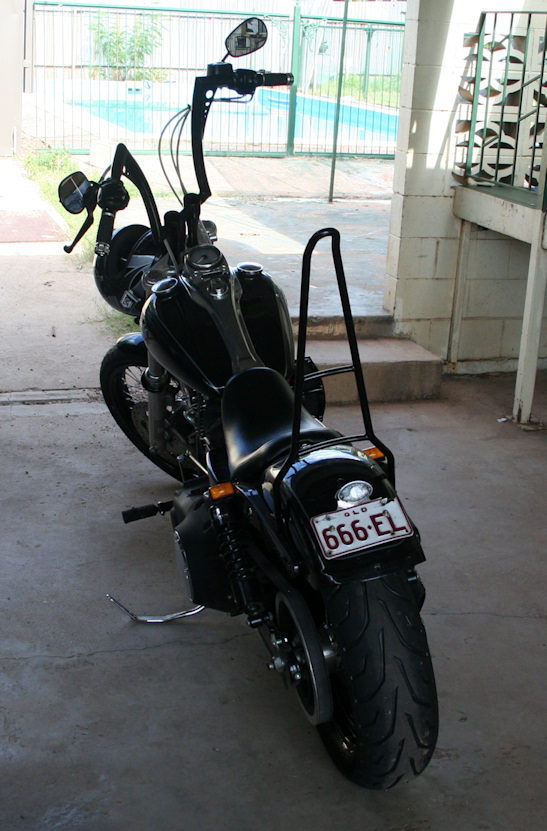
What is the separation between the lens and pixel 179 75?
14.5m

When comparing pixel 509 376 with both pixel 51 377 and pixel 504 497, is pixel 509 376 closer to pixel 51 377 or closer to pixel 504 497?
pixel 504 497

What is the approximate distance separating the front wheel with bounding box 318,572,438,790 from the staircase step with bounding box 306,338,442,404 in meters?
2.86

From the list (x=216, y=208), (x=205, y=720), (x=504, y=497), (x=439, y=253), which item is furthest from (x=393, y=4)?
(x=205, y=720)

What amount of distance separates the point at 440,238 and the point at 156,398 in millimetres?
2615

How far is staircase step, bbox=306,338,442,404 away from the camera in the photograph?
4.96 meters

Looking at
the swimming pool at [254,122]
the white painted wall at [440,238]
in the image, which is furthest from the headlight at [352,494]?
the swimming pool at [254,122]

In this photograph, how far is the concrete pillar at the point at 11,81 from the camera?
475 inches

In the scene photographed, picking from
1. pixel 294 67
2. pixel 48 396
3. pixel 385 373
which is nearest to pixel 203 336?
pixel 48 396

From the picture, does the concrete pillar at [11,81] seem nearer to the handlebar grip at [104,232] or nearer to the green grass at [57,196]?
the green grass at [57,196]

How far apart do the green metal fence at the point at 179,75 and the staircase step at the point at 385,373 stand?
8.35 meters

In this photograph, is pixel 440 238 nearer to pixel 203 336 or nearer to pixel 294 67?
pixel 203 336

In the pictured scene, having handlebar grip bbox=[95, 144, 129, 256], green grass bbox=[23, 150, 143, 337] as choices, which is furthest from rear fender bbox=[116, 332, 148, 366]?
green grass bbox=[23, 150, 143, 337]

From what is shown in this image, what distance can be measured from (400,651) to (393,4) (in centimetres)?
2583

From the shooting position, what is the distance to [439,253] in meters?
5.40
